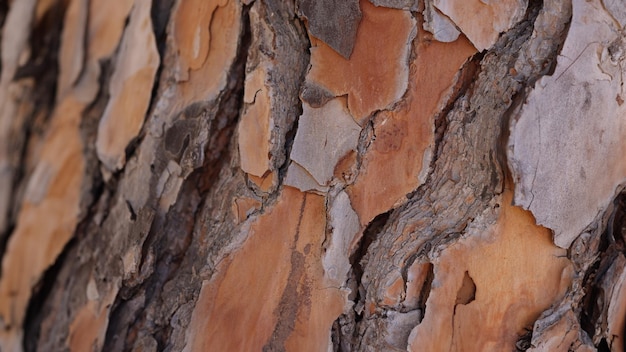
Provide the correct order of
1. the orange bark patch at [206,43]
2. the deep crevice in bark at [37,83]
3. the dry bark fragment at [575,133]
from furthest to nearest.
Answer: the deep crevice in bark at [37,83]
the orange bark patch at [206,43]
the dry bark fragment at [575,133]

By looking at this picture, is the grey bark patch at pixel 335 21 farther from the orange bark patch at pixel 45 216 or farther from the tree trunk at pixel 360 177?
the orange bark patch at pixel 45 216

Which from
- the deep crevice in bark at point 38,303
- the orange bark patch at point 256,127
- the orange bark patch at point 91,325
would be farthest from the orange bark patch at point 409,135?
the deep crevice in bark at point 38,303

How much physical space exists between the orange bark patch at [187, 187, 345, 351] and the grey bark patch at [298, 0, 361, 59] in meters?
Result: 0.18

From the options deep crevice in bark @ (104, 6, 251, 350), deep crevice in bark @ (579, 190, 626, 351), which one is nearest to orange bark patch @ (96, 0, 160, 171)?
deep crevice in bark @ (104, 6, 251, 350)

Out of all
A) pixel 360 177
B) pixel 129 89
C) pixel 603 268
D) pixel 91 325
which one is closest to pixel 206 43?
pixel 129 89

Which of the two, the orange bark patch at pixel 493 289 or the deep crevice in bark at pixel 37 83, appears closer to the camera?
the orange bark patch at pixel 493 289

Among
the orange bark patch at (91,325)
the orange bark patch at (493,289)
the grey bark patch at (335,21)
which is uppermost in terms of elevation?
the grey bark patch at (335,21)

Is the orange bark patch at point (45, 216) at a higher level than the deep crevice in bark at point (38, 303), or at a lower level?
higher

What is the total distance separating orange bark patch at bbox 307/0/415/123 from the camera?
0.66 m

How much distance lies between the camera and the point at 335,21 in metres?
0.68

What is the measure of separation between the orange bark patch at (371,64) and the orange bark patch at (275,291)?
131 mm

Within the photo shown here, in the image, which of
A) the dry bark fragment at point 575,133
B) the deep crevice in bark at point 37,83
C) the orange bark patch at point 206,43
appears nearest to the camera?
the dry bark fragment at point 575,133

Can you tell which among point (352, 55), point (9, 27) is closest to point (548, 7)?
point (352, 55)

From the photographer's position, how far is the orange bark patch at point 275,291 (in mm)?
704
